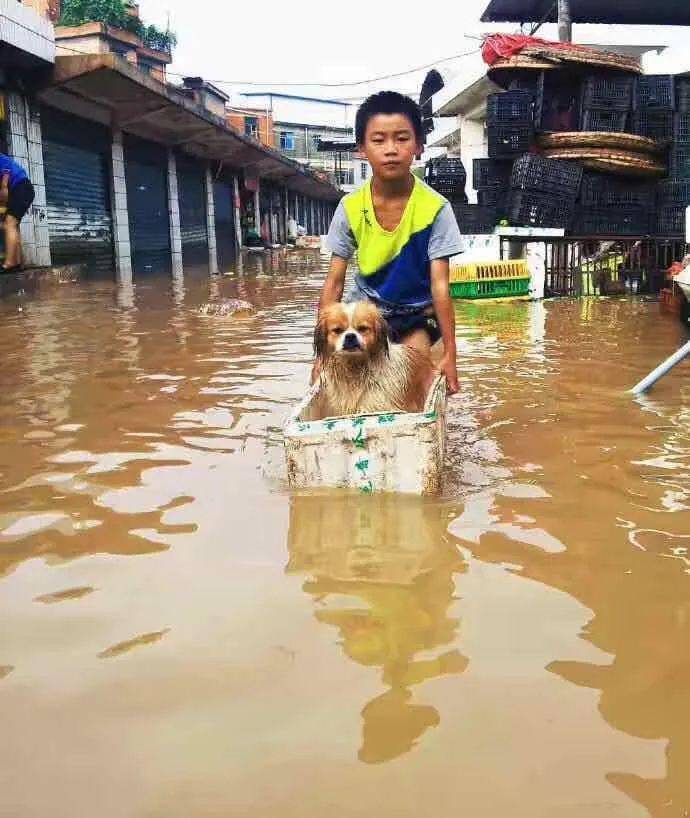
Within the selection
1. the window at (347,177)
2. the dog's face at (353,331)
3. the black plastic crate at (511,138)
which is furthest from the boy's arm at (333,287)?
the window at (347,177)

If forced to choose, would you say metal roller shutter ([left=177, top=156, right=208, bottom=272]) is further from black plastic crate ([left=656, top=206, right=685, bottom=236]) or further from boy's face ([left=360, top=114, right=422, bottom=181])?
boy's face ([left=360, top=114, right=422, bottom=181])

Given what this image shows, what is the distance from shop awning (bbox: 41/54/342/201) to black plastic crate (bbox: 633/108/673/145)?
936 cm

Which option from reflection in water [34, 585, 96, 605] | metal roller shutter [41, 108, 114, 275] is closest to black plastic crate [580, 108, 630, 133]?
metal roller shutter [41, 108, 114, 275]

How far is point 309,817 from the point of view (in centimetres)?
154

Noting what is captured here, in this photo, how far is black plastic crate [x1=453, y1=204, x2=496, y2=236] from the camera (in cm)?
1405

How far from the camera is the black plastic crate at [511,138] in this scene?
532 inches

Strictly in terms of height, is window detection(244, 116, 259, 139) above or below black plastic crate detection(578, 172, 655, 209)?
above

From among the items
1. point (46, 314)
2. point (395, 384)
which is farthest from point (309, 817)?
point (46, 314)

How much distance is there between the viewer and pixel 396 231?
155 inches

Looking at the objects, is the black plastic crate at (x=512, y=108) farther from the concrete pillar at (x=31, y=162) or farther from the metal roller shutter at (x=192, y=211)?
the metal roller shutter at (x=192, y=211)

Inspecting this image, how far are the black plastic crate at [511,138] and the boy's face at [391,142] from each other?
1054cm

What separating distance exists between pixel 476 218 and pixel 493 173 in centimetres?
87

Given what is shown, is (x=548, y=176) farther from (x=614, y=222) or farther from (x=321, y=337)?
(x=321, y=337)

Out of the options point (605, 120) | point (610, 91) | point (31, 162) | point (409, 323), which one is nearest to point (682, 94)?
point (610, 91)
